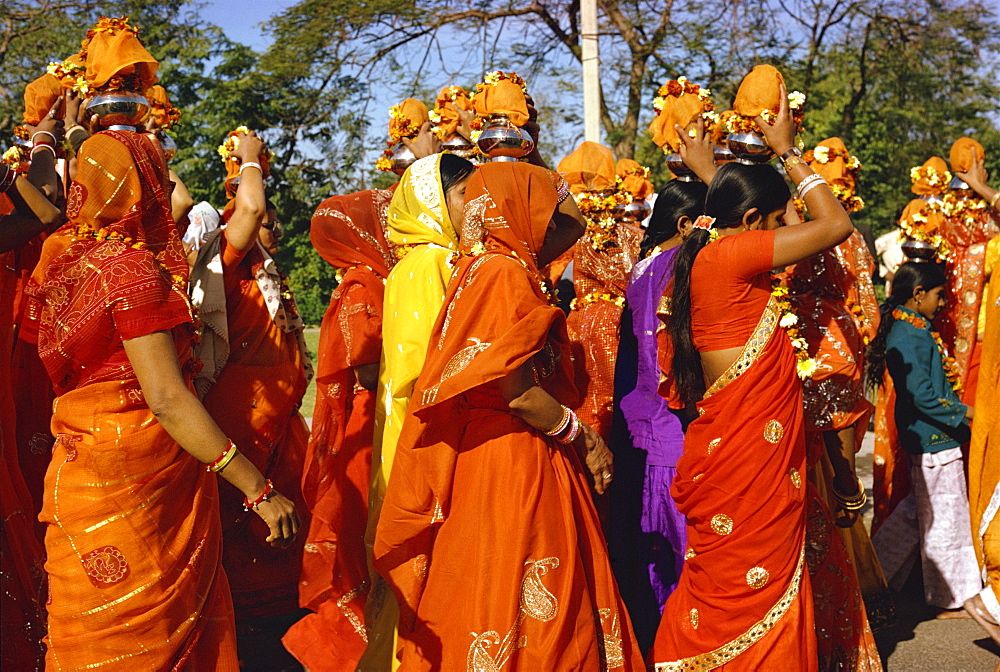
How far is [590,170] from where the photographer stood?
579 cm

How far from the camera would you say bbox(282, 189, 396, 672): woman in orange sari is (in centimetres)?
446

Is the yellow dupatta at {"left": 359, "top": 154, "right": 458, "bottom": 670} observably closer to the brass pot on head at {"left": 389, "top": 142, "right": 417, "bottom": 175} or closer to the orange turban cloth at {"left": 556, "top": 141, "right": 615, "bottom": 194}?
the brass pot on head at {"left": 389, "top": 142, "right": 417, "bottom": 175}

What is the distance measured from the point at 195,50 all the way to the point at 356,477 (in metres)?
14.8

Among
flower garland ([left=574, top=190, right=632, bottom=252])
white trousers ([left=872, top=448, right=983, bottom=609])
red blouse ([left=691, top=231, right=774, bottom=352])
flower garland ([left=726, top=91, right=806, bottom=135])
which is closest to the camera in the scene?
red blouse ([left=691, top=231, right=774, bottom=352])

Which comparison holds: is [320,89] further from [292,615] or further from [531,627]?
[531,627]

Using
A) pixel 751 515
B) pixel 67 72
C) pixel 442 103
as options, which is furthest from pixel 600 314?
pixel 67 72

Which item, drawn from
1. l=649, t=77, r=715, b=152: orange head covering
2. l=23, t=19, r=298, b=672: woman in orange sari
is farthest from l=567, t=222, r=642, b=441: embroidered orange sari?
l=23, t=19, r=298, b=672: woman in orange sari

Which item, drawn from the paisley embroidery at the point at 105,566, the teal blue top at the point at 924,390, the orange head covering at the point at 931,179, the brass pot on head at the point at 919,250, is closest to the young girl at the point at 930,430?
the teal blue top at the point at 924,390

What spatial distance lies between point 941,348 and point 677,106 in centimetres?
210

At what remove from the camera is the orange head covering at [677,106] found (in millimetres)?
4453

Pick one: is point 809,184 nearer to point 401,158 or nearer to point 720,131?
point 720,131

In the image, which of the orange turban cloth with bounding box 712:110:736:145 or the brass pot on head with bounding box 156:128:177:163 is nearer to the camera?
the brass pot on head with bounding box 156:128:177:163

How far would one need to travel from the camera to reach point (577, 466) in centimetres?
333

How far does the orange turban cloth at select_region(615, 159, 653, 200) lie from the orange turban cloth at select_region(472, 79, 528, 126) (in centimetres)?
156
